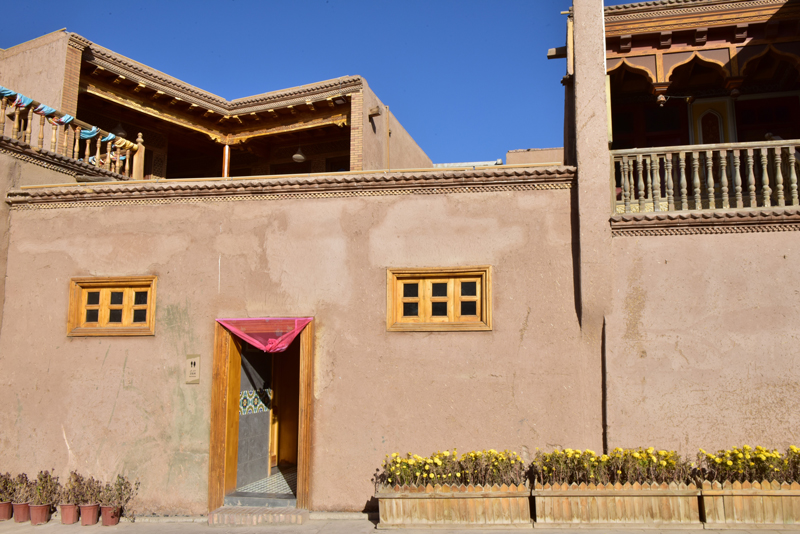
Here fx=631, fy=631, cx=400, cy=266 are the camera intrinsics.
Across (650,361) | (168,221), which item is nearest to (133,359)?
(168,221)

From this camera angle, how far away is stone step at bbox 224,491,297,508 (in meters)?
7.46

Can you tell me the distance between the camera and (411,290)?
7.62 meters

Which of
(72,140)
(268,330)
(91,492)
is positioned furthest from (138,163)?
(91,492)

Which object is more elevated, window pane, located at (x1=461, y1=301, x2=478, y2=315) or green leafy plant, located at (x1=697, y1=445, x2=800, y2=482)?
window pane, located at (x1=461, y1=301, x2=478, y2=315)

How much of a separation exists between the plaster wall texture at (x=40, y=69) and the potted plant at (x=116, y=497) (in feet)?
23.2

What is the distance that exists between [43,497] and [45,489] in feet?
0.35

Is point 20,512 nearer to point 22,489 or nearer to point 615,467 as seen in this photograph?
point 22,489

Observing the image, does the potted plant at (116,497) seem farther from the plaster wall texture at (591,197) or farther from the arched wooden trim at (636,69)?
the arched wooden trim at (636,69)

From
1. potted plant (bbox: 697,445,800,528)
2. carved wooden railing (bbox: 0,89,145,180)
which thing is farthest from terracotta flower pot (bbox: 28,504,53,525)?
potted plant (bbox: 697,445,800,528)

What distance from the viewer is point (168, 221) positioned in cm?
818

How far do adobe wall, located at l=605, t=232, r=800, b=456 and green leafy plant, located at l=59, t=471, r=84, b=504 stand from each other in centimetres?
623

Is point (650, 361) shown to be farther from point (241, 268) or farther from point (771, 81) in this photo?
point (771, 81)

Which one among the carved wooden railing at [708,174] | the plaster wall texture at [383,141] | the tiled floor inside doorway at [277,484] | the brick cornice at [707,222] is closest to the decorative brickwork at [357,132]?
the plaster wall texture at [383,141]

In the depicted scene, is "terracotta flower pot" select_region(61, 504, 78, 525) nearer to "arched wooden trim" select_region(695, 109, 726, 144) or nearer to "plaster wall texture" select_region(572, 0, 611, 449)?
"plaster wall texture" select_region(572, 0, 611, 449)
